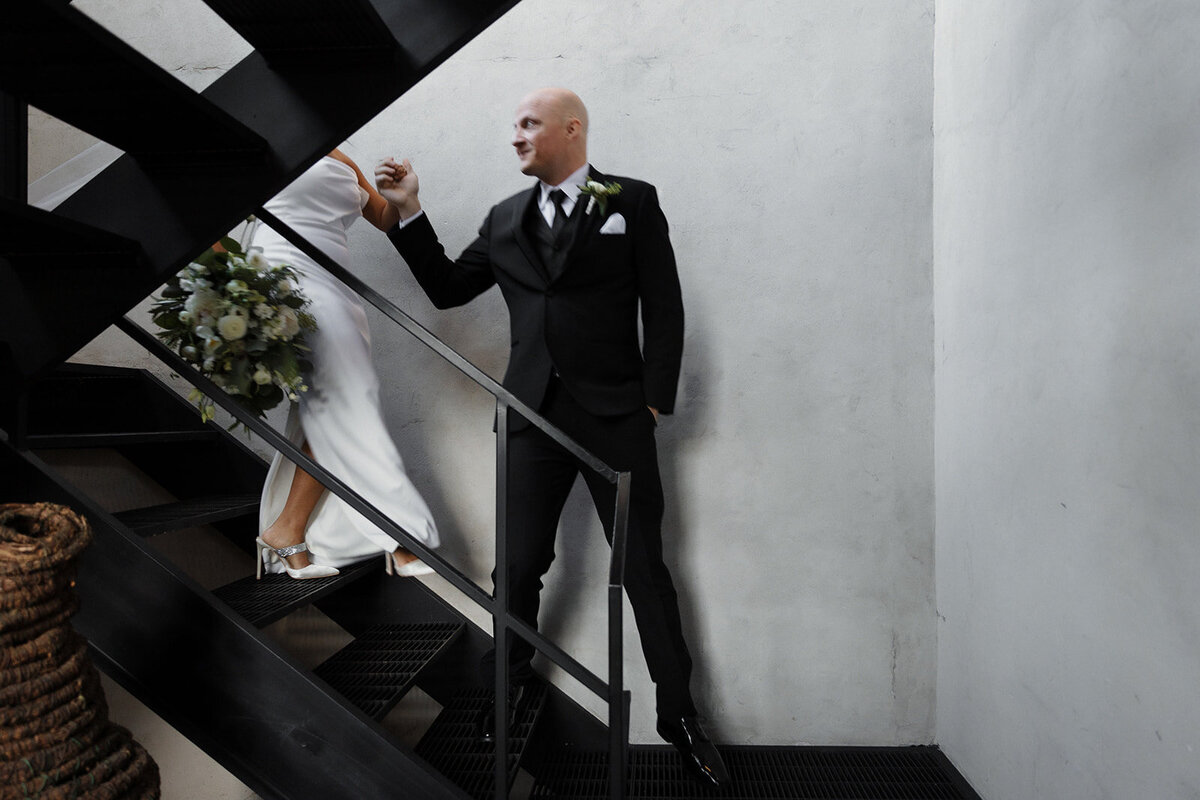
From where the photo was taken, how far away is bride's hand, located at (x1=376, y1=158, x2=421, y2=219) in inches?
101

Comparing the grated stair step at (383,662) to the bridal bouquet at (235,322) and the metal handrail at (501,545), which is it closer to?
the metal handrail at (501,545)

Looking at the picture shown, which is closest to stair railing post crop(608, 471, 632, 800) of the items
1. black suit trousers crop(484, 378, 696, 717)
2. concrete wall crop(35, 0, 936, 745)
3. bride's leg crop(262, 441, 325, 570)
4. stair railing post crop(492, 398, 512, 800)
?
stair railing post crop(492, 398, 512, 800)

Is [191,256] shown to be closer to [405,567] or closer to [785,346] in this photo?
[405,567]

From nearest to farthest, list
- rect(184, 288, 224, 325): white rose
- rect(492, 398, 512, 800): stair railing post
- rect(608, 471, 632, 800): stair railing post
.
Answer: rect(608, 471, 632, 800): stair railing post, rect(492, 398, 512, 800): stair railing post, rect(184, 288, 224, 325): white rose

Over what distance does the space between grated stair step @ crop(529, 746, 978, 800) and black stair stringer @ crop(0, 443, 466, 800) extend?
0.83m

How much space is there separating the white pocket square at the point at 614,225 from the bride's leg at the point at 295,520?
1136mm

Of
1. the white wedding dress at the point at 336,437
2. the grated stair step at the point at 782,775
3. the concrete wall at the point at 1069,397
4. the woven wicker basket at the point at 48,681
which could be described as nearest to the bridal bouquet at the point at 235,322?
the white wedding dress at the point at 336,437

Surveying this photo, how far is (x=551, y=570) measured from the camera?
294cm

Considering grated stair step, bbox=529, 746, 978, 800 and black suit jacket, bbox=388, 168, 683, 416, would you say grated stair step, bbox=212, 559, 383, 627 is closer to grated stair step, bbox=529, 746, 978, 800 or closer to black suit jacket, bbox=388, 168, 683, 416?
black suit jacket, bbox=388, 168, 683, 416

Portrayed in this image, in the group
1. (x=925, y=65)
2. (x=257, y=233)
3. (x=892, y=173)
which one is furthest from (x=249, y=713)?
(x=925, y=65)

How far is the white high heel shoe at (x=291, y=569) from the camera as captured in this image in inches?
91.1

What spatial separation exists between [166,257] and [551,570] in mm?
1749

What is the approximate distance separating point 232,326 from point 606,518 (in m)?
1.19

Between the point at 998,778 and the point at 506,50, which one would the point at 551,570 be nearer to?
the point at 998,778
